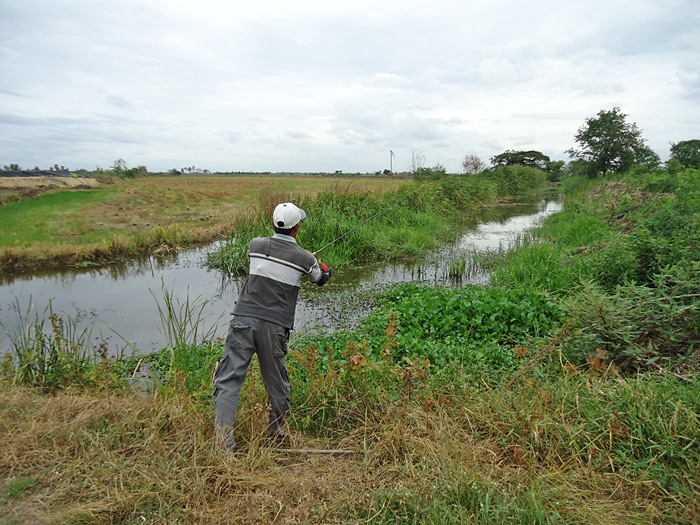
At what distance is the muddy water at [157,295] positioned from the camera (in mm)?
5918

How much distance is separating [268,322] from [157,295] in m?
5.59

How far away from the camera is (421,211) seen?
50.7 ft

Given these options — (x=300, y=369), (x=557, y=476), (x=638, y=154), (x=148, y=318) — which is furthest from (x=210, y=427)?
(x=638, y=154)

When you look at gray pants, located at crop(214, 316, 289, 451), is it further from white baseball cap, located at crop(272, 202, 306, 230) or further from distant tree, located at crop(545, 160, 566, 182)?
distant tree, located at crop(545, 160, 566, 182)

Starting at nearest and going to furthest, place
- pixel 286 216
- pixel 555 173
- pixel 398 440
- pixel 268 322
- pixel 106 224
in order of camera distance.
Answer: pixel 398 440 < pixel 268 322 < pixel 286 216 < pixel 106 224 < pixel 555 173

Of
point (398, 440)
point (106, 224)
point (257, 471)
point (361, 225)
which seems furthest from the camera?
point (106, 224)

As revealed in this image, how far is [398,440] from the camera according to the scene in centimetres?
260

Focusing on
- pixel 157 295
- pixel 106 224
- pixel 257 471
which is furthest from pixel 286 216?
pixel 106 224

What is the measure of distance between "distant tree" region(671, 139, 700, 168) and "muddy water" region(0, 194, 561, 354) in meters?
8.12

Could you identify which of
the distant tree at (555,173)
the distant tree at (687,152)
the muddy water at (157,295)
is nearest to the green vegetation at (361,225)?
the muddy water at (157,295)

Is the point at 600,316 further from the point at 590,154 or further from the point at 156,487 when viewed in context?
the point at 590,154

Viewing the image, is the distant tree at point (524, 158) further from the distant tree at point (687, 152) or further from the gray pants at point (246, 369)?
the gray pants at point (246, 369)

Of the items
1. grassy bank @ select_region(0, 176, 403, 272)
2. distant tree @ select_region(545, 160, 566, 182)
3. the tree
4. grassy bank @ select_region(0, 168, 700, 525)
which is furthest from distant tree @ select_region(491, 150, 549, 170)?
grassy bank @ select_region(0, 168, 700, 525)

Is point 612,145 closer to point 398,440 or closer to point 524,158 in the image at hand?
point 398,440
